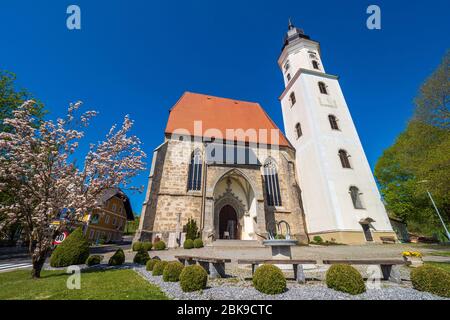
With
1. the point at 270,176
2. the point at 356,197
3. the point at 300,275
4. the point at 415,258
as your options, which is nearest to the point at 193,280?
the point at 300,275

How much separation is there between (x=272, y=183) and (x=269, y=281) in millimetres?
15632

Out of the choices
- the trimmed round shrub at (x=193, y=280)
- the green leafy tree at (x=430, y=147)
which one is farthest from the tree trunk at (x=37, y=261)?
the green leafy tree at (x=430, y=147)

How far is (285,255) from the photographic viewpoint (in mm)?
6297

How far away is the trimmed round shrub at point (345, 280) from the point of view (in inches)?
153

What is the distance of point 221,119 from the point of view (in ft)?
77.0

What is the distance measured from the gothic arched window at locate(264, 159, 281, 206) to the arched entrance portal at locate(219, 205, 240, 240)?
3.63 metres

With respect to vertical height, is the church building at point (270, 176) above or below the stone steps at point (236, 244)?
above

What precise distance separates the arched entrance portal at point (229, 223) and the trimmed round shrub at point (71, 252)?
1136 centimetres

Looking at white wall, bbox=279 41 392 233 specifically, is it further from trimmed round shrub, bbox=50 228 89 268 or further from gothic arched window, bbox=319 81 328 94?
trimmed round shrub, bbox=50 228 89 268

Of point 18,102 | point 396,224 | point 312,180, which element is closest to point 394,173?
point 396,224

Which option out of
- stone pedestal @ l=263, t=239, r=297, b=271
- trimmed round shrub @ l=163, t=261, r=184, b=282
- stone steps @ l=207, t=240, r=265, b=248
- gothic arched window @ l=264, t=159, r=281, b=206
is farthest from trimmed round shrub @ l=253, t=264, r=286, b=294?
gothic arched window @ l=264, t=159, r=281, b=206

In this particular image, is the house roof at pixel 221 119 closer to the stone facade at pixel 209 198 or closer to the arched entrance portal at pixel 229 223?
the stone facade at pixel 209 198

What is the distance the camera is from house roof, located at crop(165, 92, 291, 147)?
20.7 metres

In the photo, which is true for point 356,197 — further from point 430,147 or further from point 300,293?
point 300,293
